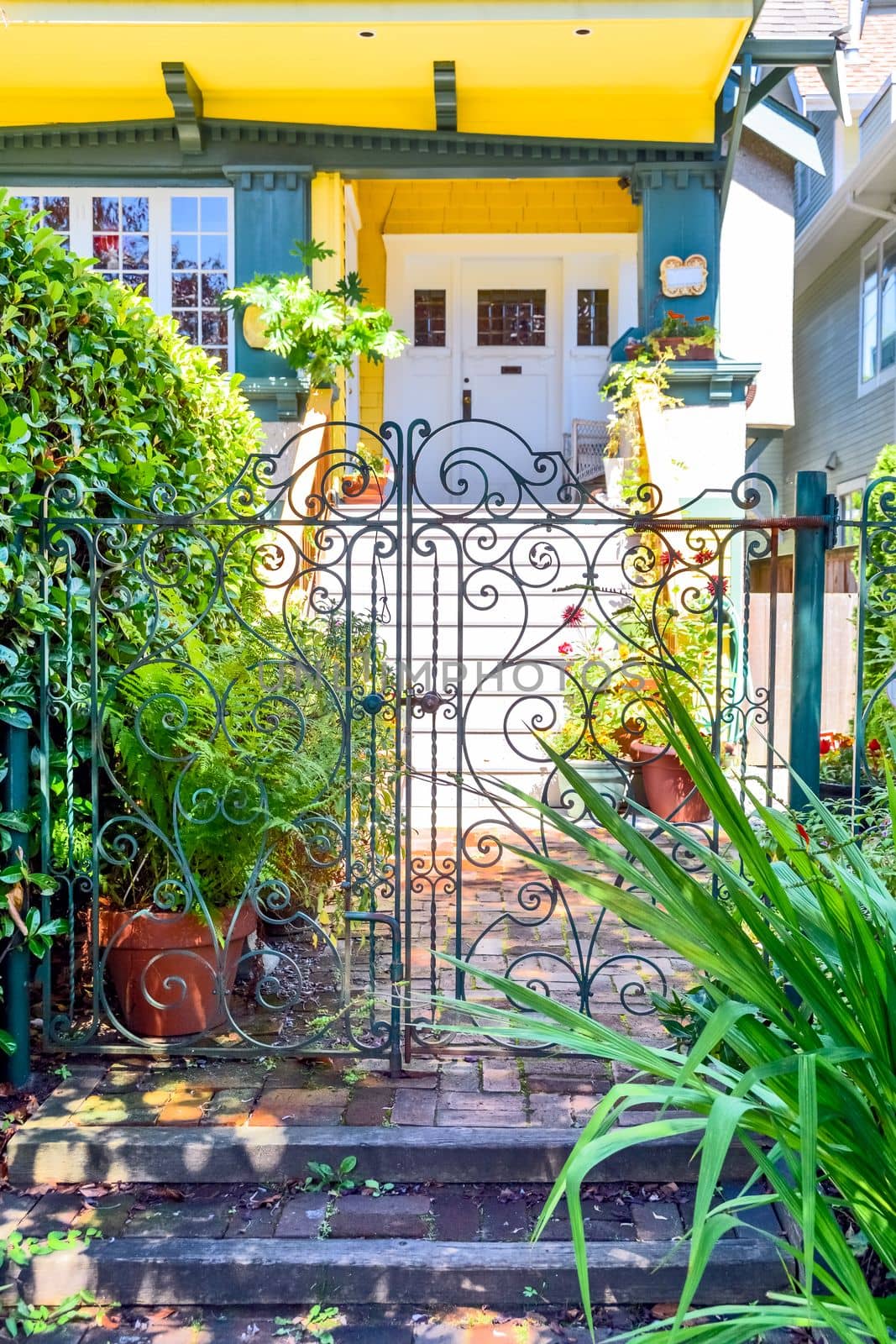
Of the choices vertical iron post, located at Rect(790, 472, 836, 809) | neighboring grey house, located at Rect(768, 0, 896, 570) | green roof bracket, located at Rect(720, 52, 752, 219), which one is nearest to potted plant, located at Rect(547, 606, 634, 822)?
vertical iron post, located at Rect(790, 472, 836, 809)

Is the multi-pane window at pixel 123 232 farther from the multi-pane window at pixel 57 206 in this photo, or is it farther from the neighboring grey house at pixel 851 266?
the neighboring grey house at pixel 851 266

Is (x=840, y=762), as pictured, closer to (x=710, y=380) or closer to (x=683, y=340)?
(x=710, y=380)

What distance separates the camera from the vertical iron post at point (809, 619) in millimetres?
3250

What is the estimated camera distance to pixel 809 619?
3285mm

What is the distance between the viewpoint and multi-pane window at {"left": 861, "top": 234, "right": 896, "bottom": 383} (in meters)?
12.0

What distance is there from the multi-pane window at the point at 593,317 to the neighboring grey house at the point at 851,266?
234 cm

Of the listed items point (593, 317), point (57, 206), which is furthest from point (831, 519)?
point (593, 317)

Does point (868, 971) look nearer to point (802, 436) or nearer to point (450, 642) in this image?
point (450, 642)

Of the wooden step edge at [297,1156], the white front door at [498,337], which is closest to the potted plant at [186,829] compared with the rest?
the wooden step edge at [297,1156]

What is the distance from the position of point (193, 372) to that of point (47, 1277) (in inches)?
134

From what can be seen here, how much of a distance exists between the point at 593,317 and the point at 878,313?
3223 mm

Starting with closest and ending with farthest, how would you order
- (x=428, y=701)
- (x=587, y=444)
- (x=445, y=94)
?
(x=428, y=701), (x=445, y=94), (x=587, y=444)

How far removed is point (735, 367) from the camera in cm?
839

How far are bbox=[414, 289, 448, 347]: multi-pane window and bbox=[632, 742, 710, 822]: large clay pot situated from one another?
248 inches
